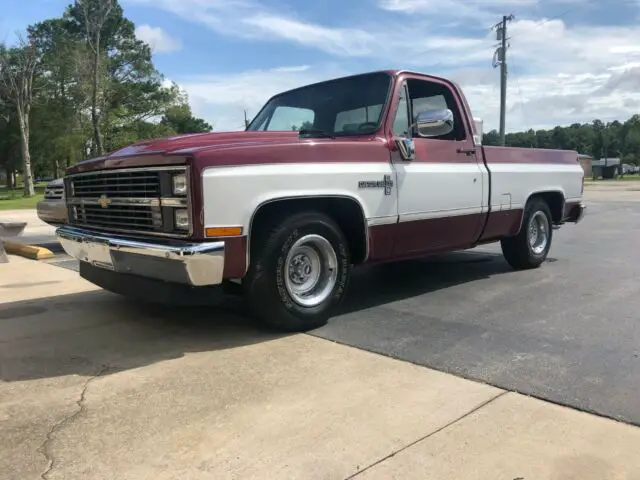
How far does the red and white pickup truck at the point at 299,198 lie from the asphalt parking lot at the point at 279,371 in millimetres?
496

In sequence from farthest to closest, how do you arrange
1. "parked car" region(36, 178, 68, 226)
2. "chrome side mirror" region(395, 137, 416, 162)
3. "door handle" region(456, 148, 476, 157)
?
"parked car" region(36, 178, 68, 226), "door handle" region(456, 148, 476, 157), "chrome side mirror" region(395, 137, 416, 162)

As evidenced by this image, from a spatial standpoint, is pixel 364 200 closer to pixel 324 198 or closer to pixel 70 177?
pixel 324 198

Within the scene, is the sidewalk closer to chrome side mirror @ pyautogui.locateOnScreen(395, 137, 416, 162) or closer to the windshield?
chrome side mirror @ pyautogui.locateOnScreen(395, 137, 416, 162)

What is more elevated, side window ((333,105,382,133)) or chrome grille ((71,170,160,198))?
side window ((333,105,382,133))

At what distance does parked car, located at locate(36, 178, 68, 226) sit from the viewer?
1012 cm

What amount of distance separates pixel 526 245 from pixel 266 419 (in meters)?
4.96

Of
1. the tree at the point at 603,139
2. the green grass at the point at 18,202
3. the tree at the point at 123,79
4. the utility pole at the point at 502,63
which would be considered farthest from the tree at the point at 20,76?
the tree at the point at 603,139

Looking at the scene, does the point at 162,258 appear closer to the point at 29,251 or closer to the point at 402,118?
the point at 402,118

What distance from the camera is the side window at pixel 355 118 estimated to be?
213 inches

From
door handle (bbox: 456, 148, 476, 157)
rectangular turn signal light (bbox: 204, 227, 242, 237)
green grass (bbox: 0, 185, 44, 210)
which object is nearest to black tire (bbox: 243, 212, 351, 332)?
rectangular turn signal light (bbox: 204, 227, 242, 237)

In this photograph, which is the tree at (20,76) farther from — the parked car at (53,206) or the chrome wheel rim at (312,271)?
the chrome wheel rim at (312,271)

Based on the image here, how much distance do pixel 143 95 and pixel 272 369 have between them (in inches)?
1693

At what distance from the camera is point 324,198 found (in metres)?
4.77

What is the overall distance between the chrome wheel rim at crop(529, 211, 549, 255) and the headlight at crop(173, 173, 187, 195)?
488 cm
